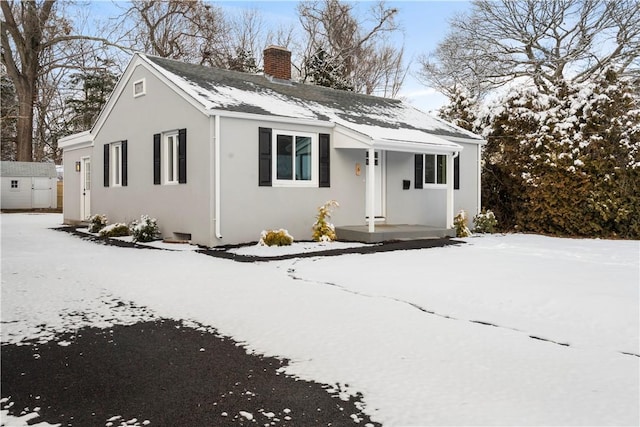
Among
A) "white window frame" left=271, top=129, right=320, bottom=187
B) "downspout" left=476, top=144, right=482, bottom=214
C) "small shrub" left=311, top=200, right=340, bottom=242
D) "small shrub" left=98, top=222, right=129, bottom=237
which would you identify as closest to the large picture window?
"white window frame" left=271, top=129, right=320, bottom=187

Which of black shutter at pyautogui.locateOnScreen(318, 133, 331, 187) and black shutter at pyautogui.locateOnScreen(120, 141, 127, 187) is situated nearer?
black shutter at pyautogui.locateOnScreen(318, 133, 331, 187)

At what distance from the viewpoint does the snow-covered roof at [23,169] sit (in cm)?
2767

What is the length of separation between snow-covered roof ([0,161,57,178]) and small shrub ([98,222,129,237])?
719 inches

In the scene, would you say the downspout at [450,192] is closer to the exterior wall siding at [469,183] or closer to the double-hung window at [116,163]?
the exterior wall siding at [469,183]

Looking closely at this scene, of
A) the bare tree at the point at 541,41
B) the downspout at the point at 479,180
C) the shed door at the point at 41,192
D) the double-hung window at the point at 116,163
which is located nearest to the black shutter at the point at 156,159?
the double-hung window at the point at 116,163

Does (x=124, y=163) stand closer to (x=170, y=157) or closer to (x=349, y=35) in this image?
(x=170, y=157)

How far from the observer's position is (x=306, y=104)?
1317cm

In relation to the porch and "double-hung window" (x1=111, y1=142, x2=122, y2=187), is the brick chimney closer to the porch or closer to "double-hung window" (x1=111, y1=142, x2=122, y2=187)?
"double-hung window" (x1=111, y1=142, x2=122, y2=187)

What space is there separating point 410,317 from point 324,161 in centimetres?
742

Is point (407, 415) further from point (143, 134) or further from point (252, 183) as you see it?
point (143, 134)

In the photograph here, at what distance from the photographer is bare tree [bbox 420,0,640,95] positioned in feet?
66.3

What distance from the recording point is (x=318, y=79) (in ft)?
89.3

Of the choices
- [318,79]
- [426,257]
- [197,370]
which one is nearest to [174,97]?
[426,257]

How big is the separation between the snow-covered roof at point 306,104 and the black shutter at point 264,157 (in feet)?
1.47
